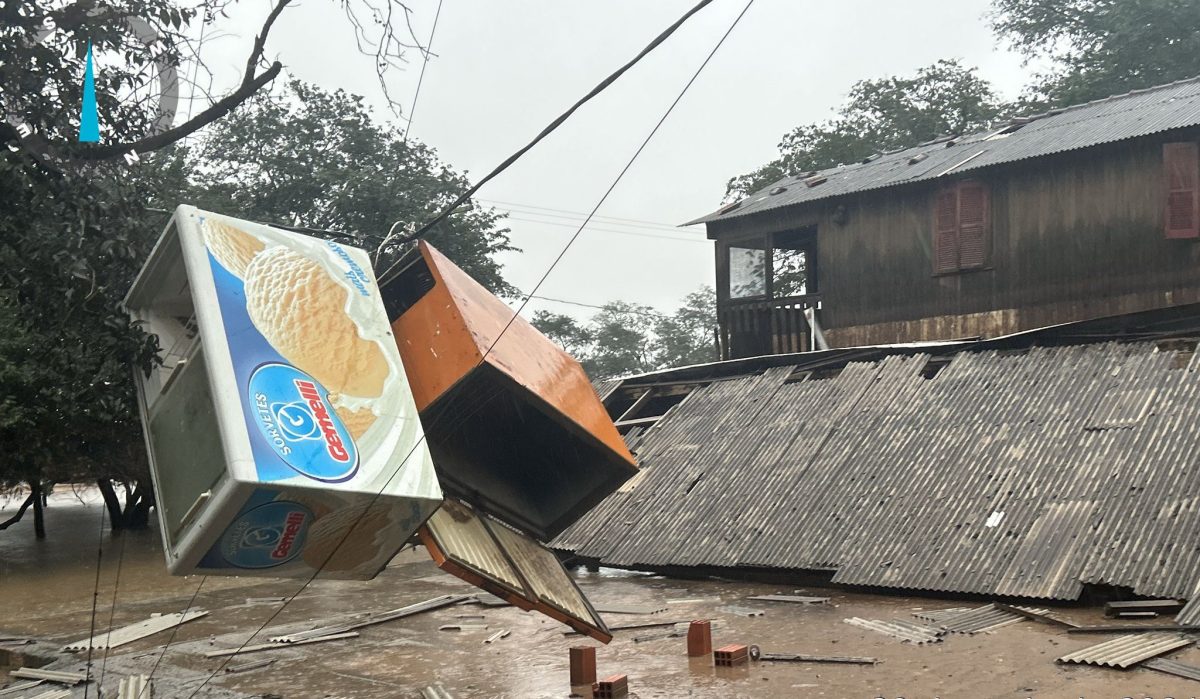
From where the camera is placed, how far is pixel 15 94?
6.95 m

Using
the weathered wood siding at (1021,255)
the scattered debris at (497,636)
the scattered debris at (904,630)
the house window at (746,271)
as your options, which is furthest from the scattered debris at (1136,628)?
the house window at (746,271)

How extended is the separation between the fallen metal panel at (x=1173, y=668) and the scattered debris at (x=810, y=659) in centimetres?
205

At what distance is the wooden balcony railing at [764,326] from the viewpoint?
72.0ft

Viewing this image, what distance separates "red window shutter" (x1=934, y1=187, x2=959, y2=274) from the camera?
63.1 ft

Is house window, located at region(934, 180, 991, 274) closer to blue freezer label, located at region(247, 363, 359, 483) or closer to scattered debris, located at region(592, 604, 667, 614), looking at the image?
scattered debris, located at region(592, 604, 667, 614)

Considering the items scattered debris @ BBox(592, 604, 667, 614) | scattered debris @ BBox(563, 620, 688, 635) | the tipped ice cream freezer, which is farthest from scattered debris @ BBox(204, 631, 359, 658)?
the tipped ice cream freezer

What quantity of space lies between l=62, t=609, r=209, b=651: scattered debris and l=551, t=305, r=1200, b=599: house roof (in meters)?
5.38

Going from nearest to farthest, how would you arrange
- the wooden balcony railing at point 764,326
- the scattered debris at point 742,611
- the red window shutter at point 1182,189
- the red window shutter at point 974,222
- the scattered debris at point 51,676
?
the scattered debris at point 51,676, the scattered debris at point 742,611, the red window shutter at point 1182,189, the red window shutter at point 974,222, the wooden balcony railing at point 764,326

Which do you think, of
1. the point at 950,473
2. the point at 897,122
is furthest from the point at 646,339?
the point at 950,473

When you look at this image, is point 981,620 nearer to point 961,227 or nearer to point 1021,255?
point 1021,255

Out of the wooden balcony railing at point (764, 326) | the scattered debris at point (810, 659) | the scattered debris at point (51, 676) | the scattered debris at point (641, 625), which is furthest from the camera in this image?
the wooden balcony railing at point (764, 326)

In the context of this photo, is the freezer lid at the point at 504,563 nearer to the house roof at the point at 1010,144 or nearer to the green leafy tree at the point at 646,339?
the house roof at the point at 1010,144

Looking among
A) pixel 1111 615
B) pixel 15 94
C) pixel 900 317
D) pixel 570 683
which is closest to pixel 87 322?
pixel 15 94

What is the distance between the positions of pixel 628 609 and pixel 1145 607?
5460 millimetres
